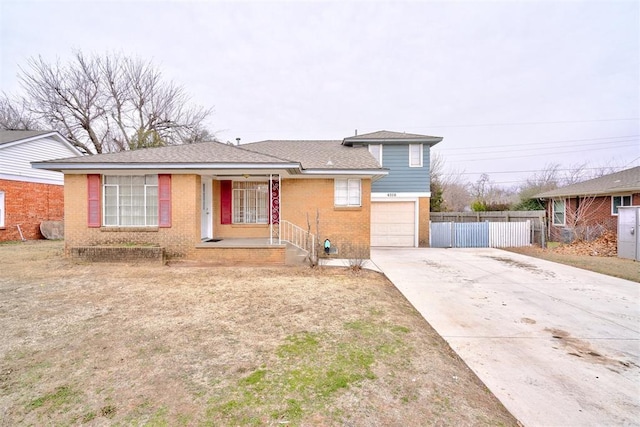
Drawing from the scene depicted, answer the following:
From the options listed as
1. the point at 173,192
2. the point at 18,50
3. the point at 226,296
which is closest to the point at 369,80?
the point at 173,192

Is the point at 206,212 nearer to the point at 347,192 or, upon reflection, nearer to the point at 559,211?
the point at 347,192

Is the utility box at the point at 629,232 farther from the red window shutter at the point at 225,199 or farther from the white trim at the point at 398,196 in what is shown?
the red window shutter at the point at 225,199

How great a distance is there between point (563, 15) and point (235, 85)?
1946 cm

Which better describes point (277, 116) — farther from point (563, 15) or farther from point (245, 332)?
point (245, 332)

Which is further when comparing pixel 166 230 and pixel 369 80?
pixel 369 80

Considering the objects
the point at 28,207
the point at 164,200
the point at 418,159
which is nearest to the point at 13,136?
the point at 28,207

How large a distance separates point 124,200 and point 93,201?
0.96 metres

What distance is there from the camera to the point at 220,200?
11.8 metres

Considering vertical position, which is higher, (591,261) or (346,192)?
(346,192)

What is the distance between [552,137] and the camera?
34562mm

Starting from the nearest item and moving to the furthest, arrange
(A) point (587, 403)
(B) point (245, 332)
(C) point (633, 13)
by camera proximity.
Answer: (A) point (587, 403) < (B) point (245, 332) < (C) point (633, 13)

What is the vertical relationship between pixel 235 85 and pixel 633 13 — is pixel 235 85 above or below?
above

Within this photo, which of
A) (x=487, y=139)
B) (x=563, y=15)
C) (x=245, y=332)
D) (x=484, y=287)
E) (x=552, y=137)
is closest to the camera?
(x=245, y=332)

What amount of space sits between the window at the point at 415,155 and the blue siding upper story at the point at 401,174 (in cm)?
15
